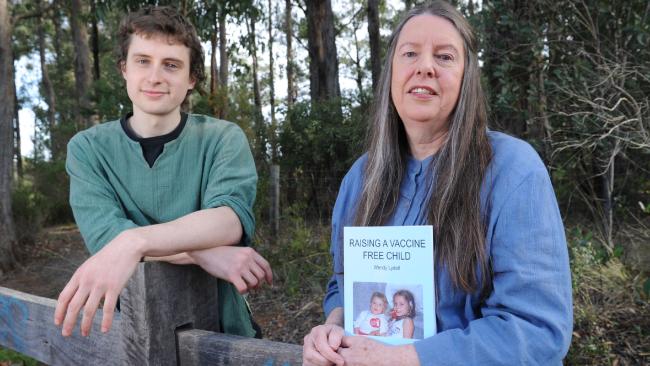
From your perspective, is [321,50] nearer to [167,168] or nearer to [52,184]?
[52,184]

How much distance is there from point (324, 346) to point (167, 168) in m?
0.89

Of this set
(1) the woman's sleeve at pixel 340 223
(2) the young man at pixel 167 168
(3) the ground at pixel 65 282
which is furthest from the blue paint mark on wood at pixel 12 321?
(3) the ground at pixel 65 282

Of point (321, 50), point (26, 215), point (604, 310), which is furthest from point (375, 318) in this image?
point (321, 50)

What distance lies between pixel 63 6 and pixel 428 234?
14897mm

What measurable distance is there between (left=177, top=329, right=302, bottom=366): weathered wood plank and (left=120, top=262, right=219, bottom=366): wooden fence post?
0.04m

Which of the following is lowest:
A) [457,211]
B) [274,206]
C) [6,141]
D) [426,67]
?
[274,206]

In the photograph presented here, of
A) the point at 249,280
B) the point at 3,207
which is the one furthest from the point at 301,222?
the point at 249,280

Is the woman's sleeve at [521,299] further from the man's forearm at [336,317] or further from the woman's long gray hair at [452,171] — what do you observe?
the man's forearm at [336,317]

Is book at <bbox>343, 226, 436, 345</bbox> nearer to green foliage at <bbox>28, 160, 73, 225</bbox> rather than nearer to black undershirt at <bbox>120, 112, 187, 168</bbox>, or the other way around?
black undershirt at <bbox>120, 112, 187, 168</bbox>

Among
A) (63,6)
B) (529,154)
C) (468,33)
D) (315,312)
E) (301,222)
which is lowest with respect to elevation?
A: (315,312)

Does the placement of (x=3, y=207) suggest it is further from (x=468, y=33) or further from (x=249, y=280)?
(x=468, y=33)

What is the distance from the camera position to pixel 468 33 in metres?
1.31

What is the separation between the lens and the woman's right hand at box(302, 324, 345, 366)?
3.62 ft

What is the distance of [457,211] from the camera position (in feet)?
3.67
